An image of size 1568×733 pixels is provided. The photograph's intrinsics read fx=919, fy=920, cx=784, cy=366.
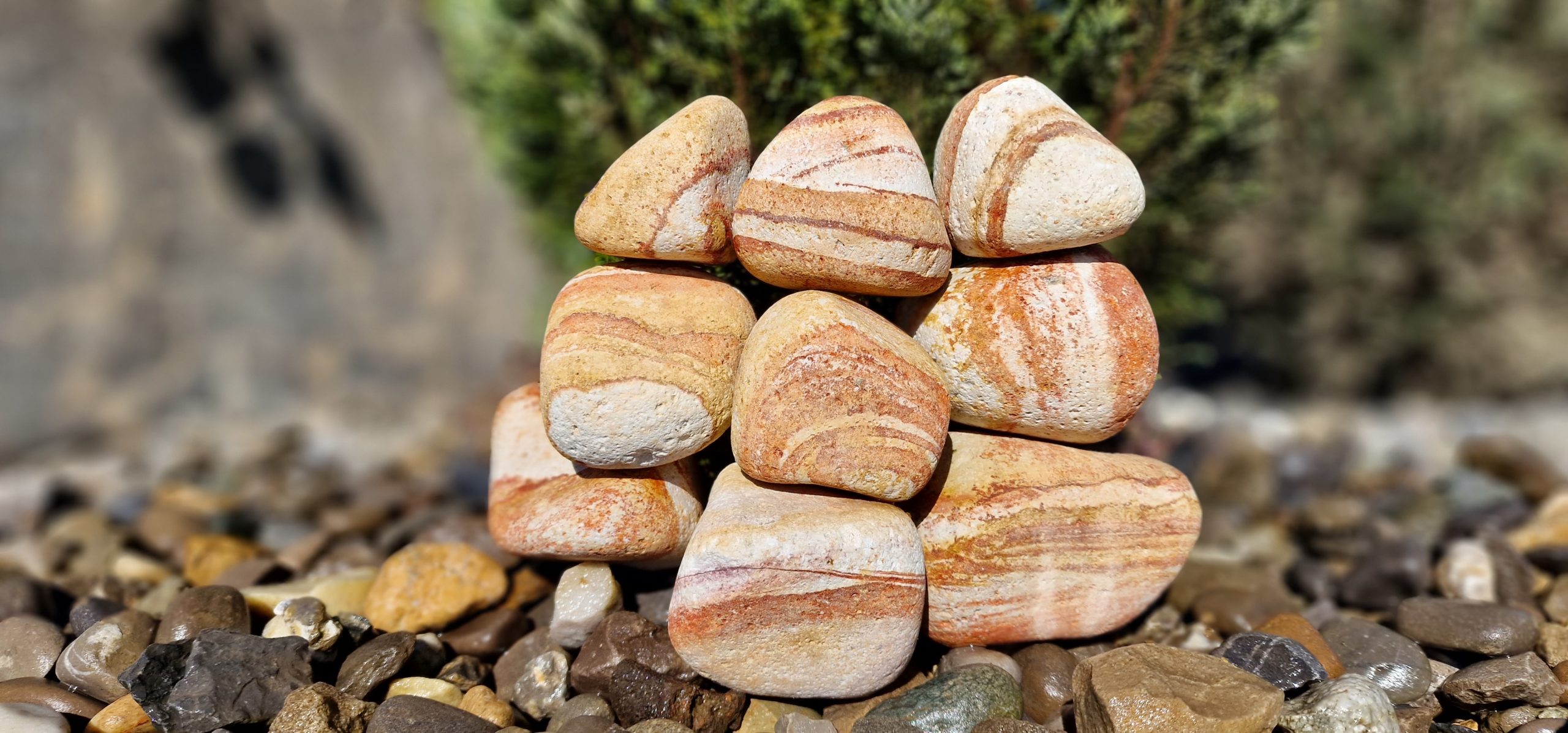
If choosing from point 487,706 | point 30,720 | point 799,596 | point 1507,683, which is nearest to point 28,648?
point 30,720

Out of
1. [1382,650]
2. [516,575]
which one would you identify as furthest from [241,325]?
[1382,650]

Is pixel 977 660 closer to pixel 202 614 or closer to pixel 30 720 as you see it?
pixel 202 614

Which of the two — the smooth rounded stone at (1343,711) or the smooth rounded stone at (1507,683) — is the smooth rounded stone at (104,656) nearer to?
the smooth rounded stone at (1343,711)

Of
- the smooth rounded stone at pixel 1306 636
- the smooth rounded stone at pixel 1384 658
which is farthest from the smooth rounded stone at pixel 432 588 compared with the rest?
the smooth rounded stone at pixel 1384 658

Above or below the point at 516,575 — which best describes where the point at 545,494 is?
above

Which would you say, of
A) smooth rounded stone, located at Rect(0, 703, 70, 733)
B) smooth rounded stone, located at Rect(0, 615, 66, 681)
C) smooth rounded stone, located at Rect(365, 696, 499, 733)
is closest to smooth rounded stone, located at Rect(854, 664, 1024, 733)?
smooth rounded stone, located at Rect(365, 696, 499, 733)

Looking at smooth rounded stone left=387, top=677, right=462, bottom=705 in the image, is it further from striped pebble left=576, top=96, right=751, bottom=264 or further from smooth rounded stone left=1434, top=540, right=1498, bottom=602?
smooth rounded stone left=1434, top=540, right=1498, bottom=602

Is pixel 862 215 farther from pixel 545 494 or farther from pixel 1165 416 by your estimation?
pixel 1165 416
